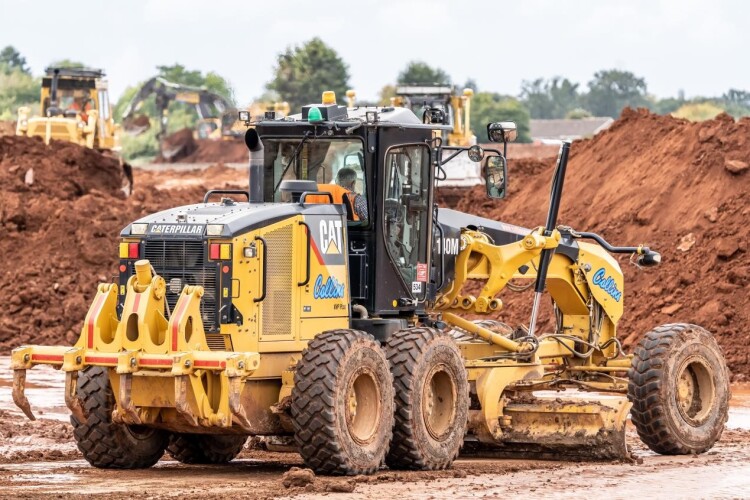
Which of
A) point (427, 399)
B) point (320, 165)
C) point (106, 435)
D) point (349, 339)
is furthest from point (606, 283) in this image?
point (106, 435)

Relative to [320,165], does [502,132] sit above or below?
above

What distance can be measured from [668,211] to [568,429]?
14083 millimetres

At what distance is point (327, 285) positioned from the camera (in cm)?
1290

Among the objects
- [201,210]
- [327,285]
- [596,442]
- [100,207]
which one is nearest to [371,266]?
[327,285]

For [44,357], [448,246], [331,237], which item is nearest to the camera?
[44,357]

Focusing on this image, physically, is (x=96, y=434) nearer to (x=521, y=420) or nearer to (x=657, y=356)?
(x=521, y=420)

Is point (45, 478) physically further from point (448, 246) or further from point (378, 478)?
point (448, 246)

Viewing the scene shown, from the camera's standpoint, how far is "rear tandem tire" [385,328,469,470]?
42.1 ft

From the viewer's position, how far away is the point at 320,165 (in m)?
13.6

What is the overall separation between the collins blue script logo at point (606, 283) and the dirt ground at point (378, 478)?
158 cm

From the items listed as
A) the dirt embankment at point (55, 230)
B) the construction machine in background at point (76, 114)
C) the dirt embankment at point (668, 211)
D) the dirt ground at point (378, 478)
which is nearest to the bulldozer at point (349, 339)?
the dirt ground at point (378, 478)

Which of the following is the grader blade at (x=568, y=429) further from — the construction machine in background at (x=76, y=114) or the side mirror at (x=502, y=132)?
the construction machine in background at (x=76, y=114)


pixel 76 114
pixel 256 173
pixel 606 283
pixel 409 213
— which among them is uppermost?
pixel 76 114

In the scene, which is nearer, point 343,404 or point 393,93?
point 343,404
